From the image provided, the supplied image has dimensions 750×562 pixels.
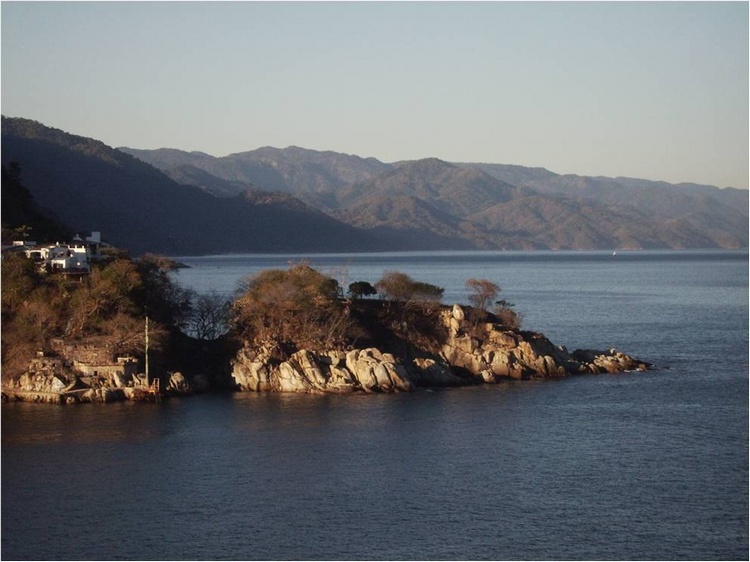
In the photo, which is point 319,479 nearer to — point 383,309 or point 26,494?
point 26,494

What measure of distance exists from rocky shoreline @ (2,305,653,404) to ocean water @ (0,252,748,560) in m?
1.04

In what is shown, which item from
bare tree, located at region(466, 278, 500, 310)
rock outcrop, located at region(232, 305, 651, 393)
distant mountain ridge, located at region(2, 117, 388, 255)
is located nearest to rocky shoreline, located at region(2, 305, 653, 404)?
rock outcrop, located at region(232, 305, 651, 393)

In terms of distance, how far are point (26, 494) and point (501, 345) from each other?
23098mm

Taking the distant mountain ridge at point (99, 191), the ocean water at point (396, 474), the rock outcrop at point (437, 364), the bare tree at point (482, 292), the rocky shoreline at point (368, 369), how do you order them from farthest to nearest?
the distant mountain ridge at point (99, 191) < the bare tree at point (482, 292) < the rock outcrop at point (437, 364) < the rocky shoreline at point (368, 369) < the ocean water at point (396, 474)

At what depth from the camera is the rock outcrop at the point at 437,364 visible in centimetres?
4031

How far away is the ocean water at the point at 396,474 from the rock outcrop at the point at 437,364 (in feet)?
3.83

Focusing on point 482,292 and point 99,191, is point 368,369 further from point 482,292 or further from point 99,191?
point 99,191

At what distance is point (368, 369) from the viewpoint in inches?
1592

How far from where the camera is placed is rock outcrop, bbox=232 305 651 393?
1587 inches

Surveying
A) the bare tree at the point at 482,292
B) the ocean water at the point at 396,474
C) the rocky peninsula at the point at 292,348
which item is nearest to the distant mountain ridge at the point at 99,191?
the bare tree at the point at 482,292

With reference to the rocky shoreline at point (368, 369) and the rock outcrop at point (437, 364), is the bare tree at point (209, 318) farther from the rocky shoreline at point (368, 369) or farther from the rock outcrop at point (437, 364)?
the rock outcrop at point (437, 364)

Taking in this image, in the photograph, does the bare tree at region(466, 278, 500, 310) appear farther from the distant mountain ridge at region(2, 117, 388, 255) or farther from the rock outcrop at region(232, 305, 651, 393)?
the distant mountain ridge at region(2, 117, 388, 255)

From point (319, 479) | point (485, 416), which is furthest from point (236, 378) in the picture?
point (319, 479)

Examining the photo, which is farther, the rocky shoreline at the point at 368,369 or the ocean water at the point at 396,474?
the rocky shoreline at the point at 368,369
